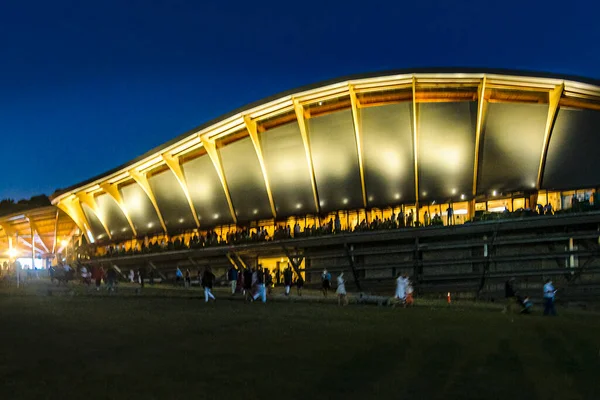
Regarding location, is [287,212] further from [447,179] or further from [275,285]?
[447,179]

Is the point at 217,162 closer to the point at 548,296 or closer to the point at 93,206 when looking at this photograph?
the point at 93,206

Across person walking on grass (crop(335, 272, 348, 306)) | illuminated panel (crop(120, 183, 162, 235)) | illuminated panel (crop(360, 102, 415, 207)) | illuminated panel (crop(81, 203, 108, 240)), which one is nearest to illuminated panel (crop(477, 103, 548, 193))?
illuminated panel (crop(360, 102, 415, 207))

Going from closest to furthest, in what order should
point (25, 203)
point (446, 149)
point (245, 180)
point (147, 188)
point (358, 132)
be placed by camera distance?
point (446, 149), point (358, 132), point (245, 180), point (147, 188), point (25, 203)

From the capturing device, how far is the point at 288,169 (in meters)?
46.1

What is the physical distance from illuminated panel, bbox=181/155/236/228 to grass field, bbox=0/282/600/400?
33.4m

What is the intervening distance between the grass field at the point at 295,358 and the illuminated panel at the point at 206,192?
33.4 metres

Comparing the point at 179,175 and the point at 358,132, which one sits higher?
the point at 358,132

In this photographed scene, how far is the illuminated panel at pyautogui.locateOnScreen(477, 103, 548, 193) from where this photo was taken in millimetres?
38156

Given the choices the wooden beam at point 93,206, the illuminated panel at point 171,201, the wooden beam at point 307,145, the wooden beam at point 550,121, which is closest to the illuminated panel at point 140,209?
the illuminated panel at point 171,201

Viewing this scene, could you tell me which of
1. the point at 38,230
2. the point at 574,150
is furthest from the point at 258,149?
the point at 38,230

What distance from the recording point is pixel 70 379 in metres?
8.33

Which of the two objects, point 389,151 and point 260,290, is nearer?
point 260,290

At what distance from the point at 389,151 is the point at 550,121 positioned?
10.3m

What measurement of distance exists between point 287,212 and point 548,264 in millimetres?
20374
